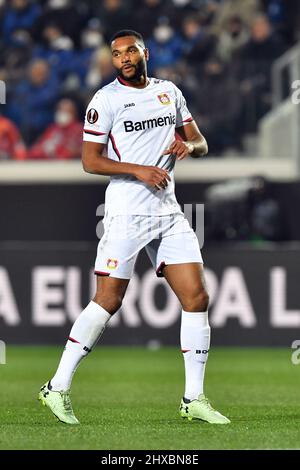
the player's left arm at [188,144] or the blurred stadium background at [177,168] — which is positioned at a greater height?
the blurred stadium background at [177,168]

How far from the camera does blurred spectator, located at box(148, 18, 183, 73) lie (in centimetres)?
1788

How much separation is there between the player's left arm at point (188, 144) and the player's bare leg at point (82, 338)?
33.0 inches

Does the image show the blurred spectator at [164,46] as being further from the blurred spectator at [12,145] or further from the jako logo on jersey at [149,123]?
the jako logo on jersey at [149,123]

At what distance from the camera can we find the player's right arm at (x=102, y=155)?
7.45 m

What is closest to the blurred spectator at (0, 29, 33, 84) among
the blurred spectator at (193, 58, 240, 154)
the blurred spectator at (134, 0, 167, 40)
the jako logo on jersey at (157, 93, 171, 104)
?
the blurred spectator at (134, 0, 167, 40)

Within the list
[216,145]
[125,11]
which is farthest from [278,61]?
[125,11]

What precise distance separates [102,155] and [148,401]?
8.09ft

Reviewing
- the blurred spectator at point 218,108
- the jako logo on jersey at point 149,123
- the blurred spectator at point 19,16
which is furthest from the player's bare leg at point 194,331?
the blurred spectator at point 19,16

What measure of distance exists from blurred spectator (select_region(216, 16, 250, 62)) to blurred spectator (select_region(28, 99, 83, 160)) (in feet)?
7.84

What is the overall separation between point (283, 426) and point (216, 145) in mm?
10520

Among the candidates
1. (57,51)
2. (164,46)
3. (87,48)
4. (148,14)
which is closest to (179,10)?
(148,14)

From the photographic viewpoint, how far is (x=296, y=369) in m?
12.6

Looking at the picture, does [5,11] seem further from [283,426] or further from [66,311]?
[283,426]

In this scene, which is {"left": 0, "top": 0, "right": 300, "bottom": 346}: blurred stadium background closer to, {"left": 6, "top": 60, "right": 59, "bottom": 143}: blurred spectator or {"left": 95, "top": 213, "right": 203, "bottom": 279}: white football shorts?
{"left": 6, "top": 60, "right": 59, "bottom": 143}: blurred spectator
